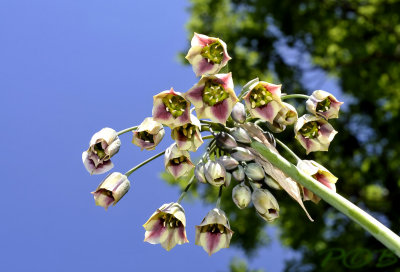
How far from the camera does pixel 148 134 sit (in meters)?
2.38

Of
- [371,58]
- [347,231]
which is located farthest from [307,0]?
[347,231]

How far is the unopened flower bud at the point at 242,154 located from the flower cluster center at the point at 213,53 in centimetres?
41

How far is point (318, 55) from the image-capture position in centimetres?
1234

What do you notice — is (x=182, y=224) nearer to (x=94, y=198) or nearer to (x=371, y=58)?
(x=94, y=198)

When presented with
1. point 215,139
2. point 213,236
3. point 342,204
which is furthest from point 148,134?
point 342,204

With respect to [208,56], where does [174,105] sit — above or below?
below

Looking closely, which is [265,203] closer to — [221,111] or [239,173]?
[239,173]

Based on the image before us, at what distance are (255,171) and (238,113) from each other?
0.92 feet

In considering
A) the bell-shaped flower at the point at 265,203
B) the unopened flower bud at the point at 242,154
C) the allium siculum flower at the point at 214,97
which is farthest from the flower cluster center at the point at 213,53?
the bell-shaped flower at the point at 265,203

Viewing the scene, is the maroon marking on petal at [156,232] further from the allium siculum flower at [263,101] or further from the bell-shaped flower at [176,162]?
the allium siculum flower at [263,101]

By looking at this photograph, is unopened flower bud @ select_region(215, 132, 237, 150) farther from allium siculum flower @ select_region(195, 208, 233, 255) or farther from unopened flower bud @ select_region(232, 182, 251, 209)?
allium siculum flower @ select_region(195, 208, 233, 255)

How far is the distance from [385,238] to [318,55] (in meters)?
10.9

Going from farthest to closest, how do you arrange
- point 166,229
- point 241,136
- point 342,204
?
point 166,229, point 241,136, point 342,204

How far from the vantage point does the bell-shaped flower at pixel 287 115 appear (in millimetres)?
2301
